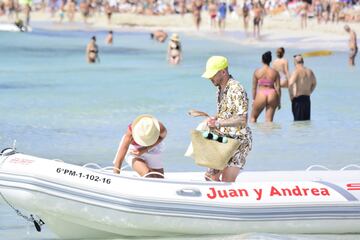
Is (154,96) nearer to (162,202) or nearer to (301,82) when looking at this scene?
(301,82)

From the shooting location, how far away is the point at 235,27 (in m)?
58.0

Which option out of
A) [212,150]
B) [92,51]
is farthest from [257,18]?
[212,150]

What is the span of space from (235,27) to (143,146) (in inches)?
1909

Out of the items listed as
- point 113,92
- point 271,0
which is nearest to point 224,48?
point 271,0

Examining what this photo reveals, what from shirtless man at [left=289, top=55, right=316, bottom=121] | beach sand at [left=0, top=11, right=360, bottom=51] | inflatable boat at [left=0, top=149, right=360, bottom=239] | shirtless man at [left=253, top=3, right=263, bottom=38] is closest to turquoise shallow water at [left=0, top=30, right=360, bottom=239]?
inflatable boat at [left=0, top=149, right=360, bottom=239]

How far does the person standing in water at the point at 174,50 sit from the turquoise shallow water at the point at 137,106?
286 millimetres

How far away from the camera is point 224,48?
46312 mm

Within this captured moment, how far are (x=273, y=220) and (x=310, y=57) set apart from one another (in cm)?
3108

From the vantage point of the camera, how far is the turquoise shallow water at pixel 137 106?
612 inches

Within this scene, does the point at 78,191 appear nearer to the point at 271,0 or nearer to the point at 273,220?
the point at 273,220

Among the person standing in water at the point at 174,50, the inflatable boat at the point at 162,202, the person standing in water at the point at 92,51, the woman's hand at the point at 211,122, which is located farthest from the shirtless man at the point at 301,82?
the person standing in water at the point at 92,51

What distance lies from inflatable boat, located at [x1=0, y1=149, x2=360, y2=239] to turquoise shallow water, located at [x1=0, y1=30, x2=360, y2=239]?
193 mm

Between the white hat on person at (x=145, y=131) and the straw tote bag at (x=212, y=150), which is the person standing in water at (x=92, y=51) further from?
the straw tote bag at (x=212, y=150)

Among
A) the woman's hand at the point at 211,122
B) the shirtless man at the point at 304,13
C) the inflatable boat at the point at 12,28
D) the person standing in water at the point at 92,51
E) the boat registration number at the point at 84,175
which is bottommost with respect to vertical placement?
the inflatable boat at the point at 12,28
